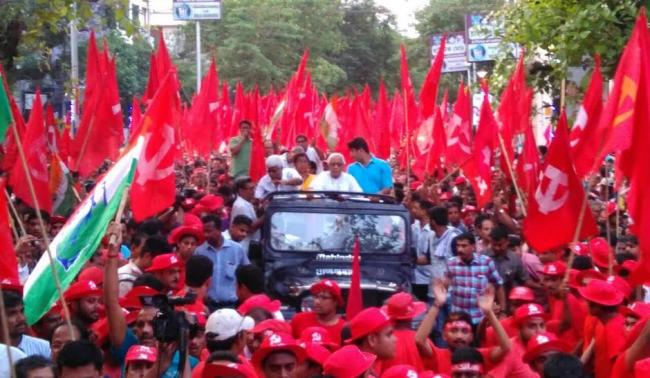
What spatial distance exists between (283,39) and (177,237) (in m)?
55.3

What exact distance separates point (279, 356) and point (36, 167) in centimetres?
644

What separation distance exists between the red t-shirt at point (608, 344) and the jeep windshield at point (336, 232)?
4.43 m

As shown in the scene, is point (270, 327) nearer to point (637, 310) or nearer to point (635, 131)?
point (637, 310)

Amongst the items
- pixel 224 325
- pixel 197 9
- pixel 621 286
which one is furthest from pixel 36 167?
pixel 197 9

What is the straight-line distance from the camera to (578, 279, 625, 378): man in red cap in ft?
27.7

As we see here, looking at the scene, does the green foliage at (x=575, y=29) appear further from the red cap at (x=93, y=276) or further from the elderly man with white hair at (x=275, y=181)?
the red cap at (x=93, y=276)

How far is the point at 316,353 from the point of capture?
7.58 meters

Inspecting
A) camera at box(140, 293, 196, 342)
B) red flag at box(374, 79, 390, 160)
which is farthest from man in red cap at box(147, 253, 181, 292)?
red flag at box(374, 79, 390, 160)

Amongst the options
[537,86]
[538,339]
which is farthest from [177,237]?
[537,86]

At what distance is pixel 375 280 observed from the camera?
12.5 m

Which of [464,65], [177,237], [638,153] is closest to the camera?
[638,153]

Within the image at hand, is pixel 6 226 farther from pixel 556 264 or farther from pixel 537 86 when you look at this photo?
pixel 537 86

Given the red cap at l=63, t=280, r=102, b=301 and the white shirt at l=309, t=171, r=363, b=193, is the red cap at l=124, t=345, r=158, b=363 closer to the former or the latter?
the red cap at l=63, t=280, r=102, b=301

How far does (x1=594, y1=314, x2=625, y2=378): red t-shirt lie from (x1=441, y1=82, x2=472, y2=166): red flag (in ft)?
29.4
